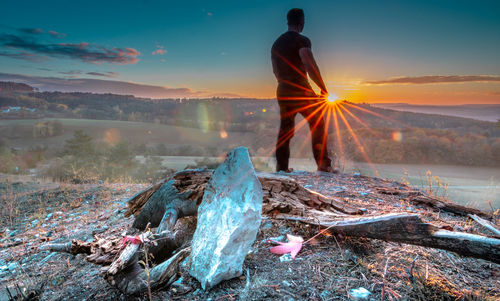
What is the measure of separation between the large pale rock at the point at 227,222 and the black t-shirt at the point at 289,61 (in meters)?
3.92

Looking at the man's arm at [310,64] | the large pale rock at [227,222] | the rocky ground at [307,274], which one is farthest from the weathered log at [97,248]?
the man's arm at [310,64]

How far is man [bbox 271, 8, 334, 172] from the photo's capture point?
516 centimetres

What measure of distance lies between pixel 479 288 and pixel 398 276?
53cm

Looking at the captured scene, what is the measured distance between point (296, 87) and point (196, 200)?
11.7ft

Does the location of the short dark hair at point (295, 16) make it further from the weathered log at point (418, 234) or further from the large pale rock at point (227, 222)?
the weathered log at point (418, 234)

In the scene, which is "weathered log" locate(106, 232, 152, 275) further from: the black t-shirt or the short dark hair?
the short dark hair

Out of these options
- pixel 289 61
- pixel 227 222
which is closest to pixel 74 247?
pixel 227 222

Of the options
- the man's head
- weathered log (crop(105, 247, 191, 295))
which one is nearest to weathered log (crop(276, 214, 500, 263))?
weathered log (crop(105, 247, 191, 295))

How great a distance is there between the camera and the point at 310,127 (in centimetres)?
545

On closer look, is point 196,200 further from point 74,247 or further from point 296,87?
point 296,87

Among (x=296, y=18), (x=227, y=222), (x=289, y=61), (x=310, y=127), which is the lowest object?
(x=227, y=222)

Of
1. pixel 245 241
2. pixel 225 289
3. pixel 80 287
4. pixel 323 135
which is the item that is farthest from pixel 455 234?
pixel 323 135

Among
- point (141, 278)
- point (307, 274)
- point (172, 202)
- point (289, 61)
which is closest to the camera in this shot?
point (141, 278)

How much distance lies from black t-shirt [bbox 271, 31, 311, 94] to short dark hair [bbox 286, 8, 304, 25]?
245 mm
